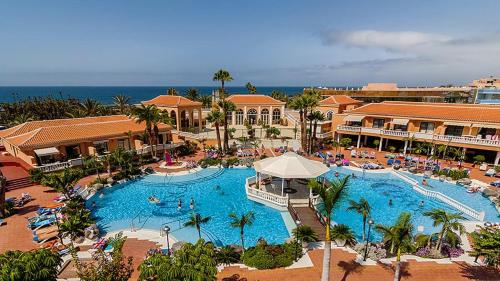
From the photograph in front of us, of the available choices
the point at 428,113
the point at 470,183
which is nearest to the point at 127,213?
the point at 470,183

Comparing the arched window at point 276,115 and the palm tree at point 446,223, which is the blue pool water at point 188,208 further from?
the arched window at point 276,115

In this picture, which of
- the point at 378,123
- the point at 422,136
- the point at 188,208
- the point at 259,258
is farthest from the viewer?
the point at 378,123

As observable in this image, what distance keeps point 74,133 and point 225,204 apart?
889 inches

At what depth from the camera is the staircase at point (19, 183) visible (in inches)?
1017

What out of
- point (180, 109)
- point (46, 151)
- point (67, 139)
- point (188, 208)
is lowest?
point (188, 208)

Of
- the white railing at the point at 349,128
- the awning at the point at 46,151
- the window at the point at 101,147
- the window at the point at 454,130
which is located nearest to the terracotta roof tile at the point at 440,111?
the window at the point at 454,130

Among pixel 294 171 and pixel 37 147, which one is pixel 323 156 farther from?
pixel 37 147

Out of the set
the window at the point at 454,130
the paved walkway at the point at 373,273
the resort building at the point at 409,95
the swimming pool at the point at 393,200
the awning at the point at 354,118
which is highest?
the resort building at the point at 409,95

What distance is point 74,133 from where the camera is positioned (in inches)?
1276

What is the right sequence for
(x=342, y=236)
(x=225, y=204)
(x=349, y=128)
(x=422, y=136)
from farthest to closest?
(x=349, y=128)
(x=422, y=136)
(x=225, y=204)
(x=342, y=236)

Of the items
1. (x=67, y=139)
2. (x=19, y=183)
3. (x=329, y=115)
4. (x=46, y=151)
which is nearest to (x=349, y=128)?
(x=329, y=115)

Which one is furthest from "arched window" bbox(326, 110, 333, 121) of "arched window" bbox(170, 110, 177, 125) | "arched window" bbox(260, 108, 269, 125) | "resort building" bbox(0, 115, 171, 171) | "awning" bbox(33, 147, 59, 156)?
"awning" bbox(33, 147, 59, 156)

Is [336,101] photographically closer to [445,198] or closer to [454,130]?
[454,130]

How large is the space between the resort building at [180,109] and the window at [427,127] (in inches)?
1430
